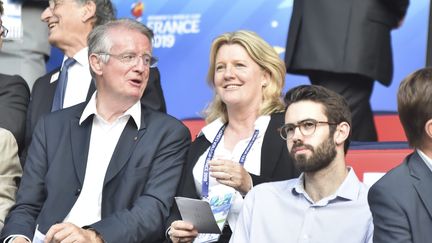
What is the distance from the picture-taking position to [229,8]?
7.39m

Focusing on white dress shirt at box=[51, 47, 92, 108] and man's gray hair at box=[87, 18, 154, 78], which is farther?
white dress shirt at box=[51, 47, 92, 108]

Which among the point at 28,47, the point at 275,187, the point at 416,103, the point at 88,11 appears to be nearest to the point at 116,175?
the point at 275,187

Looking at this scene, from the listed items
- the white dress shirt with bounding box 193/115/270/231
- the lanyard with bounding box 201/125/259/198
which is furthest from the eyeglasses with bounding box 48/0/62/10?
the lanyard with bounding box 201/125/259/198

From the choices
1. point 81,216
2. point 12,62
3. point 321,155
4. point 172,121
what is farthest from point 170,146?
point 12,62

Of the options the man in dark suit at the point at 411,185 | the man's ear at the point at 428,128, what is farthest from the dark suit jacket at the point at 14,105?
the man's ear at the point at 428,128

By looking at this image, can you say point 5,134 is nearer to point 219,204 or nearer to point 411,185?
point 219,204

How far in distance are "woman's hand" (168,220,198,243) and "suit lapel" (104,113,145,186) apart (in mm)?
393

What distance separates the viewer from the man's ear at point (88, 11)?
19.9ft

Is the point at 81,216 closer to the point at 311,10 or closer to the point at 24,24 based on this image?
the point at 311,10

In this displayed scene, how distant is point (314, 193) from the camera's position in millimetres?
4344

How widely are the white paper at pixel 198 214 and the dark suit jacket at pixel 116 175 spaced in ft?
0.63

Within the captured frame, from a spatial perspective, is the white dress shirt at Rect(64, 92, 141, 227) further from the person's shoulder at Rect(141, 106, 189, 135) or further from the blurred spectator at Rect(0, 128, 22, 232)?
the blurred spectator at Rect(0, 128, 22, 232)

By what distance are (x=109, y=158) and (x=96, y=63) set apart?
488mm

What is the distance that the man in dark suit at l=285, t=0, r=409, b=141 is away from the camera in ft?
20.7
